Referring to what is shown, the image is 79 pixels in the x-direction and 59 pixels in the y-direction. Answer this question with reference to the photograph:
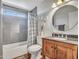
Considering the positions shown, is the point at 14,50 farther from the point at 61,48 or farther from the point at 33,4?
the point at 33,4

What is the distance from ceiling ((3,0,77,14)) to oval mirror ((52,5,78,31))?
0.60 metres

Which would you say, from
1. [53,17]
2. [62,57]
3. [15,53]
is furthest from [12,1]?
[62,57]

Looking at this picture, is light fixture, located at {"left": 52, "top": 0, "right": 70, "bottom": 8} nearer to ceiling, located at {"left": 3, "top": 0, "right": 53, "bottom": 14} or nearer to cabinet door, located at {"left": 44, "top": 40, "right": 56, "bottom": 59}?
ceiling, located at {"left": 3, "top": 0, "right": 53, "bottom": 14}

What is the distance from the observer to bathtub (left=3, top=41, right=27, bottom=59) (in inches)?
102

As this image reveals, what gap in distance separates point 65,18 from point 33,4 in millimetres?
1586

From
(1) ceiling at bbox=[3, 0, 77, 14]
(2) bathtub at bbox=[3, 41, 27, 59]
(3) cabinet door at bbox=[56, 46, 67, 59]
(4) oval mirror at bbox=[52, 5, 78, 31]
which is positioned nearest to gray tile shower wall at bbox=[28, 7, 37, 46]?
(1) ceiling at bbox=[3, 0, 77, 14]

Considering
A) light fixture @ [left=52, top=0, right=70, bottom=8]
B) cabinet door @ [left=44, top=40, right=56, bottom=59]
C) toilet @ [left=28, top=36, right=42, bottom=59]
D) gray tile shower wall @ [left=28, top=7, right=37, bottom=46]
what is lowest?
toilet @ [left=28, top=36, right=42, bottom=59]

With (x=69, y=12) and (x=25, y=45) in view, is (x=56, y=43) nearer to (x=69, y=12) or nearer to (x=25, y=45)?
(x=69, y=12)

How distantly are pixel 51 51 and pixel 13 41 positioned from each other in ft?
4.50

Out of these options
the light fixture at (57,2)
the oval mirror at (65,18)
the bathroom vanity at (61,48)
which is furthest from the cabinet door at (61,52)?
the light fixture at (57,2)

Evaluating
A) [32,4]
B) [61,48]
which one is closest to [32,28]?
[32,4]

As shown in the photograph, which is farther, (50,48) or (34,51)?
(34,51)

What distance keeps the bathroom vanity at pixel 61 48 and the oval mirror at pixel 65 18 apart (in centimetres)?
62

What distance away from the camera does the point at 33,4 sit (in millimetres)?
3471
